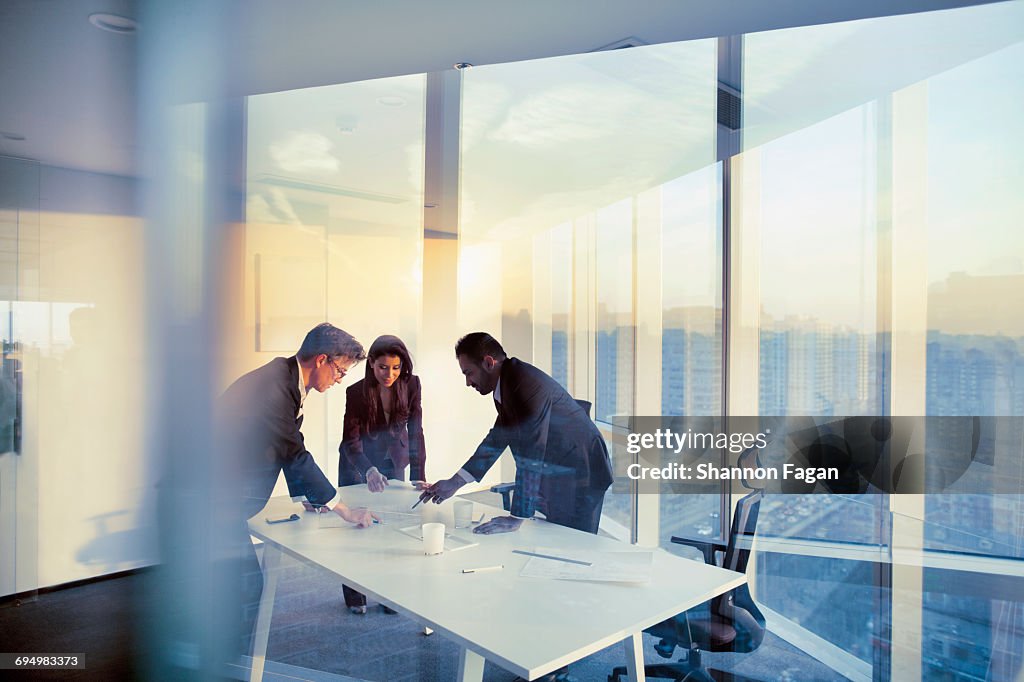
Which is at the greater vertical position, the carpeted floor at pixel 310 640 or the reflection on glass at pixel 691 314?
the reflection on glass at pixel 691 314

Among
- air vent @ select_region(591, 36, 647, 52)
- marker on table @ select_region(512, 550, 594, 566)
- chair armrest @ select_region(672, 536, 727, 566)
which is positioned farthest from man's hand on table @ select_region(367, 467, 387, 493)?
air vent @ select_region(591, 36, 647, 52)

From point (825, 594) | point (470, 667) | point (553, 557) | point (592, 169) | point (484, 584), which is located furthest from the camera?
point (825, 594)

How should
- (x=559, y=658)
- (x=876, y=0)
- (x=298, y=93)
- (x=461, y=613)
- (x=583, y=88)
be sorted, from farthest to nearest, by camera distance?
1. (x=298, y=93)
2. (x=583, y=88)
3. (x=876, y=0)
4. (x=461, y=613)
5. (x=559, y=658)

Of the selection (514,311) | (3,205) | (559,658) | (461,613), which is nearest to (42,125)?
(3,205)

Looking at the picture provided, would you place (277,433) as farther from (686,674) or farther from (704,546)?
(686,674)

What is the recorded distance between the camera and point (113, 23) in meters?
1.84

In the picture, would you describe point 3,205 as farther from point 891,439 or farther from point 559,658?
point 891,439

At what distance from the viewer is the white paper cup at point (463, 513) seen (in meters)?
1.82

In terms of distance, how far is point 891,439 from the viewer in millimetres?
1813

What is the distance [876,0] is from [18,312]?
3.01 m

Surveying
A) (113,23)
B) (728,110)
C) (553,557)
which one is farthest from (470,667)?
(113,23)

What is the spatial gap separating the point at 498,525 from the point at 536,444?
0.98ft

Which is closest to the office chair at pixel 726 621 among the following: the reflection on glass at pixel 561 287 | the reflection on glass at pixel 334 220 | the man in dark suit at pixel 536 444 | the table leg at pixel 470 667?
the man in dark suit at pixel 536 444

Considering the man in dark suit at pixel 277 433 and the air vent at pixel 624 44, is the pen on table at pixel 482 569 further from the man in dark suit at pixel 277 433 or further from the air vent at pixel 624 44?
the air vent at pixel 624 44
